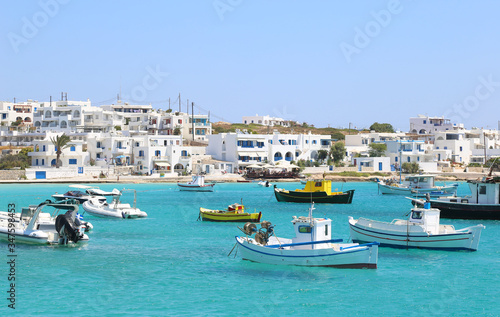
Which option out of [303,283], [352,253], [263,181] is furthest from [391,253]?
[263,181]

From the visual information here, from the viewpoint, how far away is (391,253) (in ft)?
93.0

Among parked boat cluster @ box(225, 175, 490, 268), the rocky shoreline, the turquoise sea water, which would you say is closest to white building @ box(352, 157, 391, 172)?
the rocky shoreline

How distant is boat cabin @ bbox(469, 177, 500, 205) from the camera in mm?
41281

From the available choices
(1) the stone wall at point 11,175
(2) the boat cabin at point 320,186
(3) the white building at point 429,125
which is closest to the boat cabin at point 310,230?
(2) the boat cabin at point 320,186

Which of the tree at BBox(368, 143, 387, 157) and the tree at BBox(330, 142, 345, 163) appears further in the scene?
the tree at BBox(368, 143, 387, 157)

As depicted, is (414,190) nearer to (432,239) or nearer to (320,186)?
(320,186)

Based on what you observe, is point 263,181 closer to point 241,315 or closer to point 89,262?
point 89,262

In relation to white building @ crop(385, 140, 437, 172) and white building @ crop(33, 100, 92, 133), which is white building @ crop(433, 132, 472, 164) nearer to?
white building @ crop(385, 140, 437, 172)

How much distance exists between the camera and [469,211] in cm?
4169

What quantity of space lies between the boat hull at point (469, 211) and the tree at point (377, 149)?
61.7 meters

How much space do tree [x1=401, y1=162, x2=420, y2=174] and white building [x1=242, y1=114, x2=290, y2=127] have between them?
51.9m

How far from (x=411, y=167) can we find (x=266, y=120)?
2241 inches

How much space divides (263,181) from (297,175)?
634 cm

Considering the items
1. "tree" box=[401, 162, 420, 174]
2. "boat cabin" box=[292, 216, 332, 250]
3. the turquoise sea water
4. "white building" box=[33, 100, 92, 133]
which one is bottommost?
the turquoise sea water
